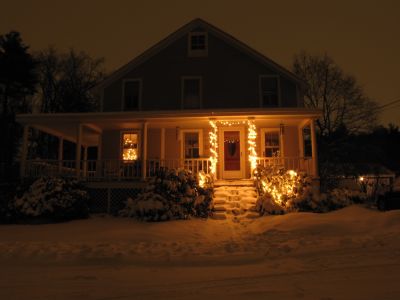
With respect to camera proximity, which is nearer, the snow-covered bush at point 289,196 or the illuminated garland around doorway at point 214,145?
the snow-covered bush at point 289,196

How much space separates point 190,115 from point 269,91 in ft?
15.8

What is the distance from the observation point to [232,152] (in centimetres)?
1455

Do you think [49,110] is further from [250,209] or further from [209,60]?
[250,209]

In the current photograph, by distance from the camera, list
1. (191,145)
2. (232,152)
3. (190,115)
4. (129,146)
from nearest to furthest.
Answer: (190,115) → (232,152) → (191,145) → (129,146)

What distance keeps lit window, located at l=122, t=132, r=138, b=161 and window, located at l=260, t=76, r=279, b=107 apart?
6.25 m

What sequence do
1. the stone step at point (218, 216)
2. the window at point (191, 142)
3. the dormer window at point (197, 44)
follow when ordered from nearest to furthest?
the stone step at point (218, 216) → the window at point (191, 142) → the dormer window at point (197, 44)

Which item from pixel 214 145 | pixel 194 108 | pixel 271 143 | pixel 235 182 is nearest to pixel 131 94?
pixel 194 108

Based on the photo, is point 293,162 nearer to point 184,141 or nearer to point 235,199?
point 235,199

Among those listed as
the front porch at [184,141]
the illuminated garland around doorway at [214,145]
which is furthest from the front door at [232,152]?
the illuminated garland around doorway at [214,145]

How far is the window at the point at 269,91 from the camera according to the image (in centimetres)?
1547

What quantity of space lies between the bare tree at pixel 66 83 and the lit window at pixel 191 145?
17261 millimetres

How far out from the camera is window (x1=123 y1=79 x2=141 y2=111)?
16109 millimetres

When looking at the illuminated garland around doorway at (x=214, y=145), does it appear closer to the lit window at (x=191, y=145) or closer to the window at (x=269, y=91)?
the lit window at (x=191, y=145)

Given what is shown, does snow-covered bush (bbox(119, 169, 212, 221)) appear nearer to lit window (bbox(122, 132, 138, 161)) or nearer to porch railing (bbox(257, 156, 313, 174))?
porch railing (bbox(257, 156, 313, 174))
